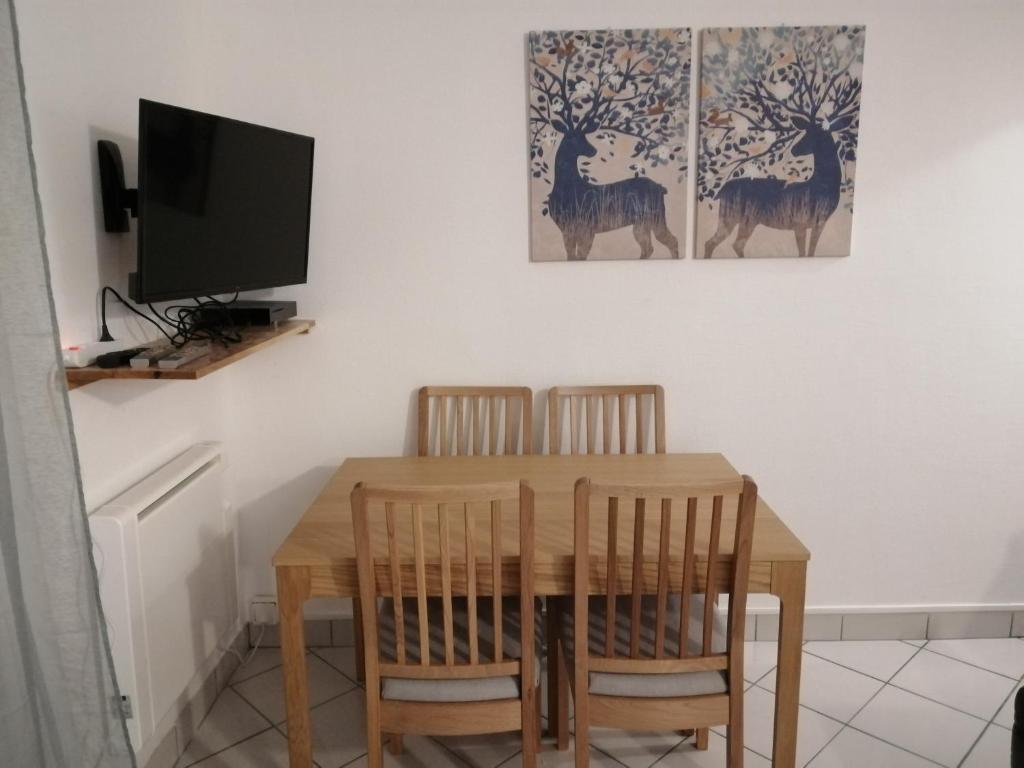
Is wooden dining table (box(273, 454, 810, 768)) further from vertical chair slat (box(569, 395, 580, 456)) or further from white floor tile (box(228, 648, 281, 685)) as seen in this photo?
white floor tile (box(228, 648, 281, 685))

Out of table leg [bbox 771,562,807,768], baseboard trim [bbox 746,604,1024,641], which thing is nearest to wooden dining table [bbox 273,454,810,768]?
table leg [bbox 771,562,807,768]

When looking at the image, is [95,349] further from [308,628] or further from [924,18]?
[924,18]

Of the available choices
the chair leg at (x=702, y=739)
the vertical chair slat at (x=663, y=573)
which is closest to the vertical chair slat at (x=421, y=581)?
the vertical chair slat at (x=663, y=573)

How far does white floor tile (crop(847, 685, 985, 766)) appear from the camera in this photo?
2.29 m

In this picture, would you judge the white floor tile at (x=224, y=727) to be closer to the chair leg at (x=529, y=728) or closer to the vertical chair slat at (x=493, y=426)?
the chair leg at (x=529, y=728)

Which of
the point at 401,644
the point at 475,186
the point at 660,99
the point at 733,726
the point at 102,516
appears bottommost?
the point at 733,726

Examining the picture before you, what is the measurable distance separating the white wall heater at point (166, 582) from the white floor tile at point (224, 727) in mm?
126

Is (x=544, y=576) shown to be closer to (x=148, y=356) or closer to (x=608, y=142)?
(x=148, y=356)

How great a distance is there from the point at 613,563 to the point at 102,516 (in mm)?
1231

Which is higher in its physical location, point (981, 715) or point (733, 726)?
point (733, 726)

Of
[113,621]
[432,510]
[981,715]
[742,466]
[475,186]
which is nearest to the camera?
[113,621]

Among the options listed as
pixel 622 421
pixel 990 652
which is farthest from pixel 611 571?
pixel 990 652

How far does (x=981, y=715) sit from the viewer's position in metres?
2.46

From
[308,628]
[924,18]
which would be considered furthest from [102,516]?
[924,18]
